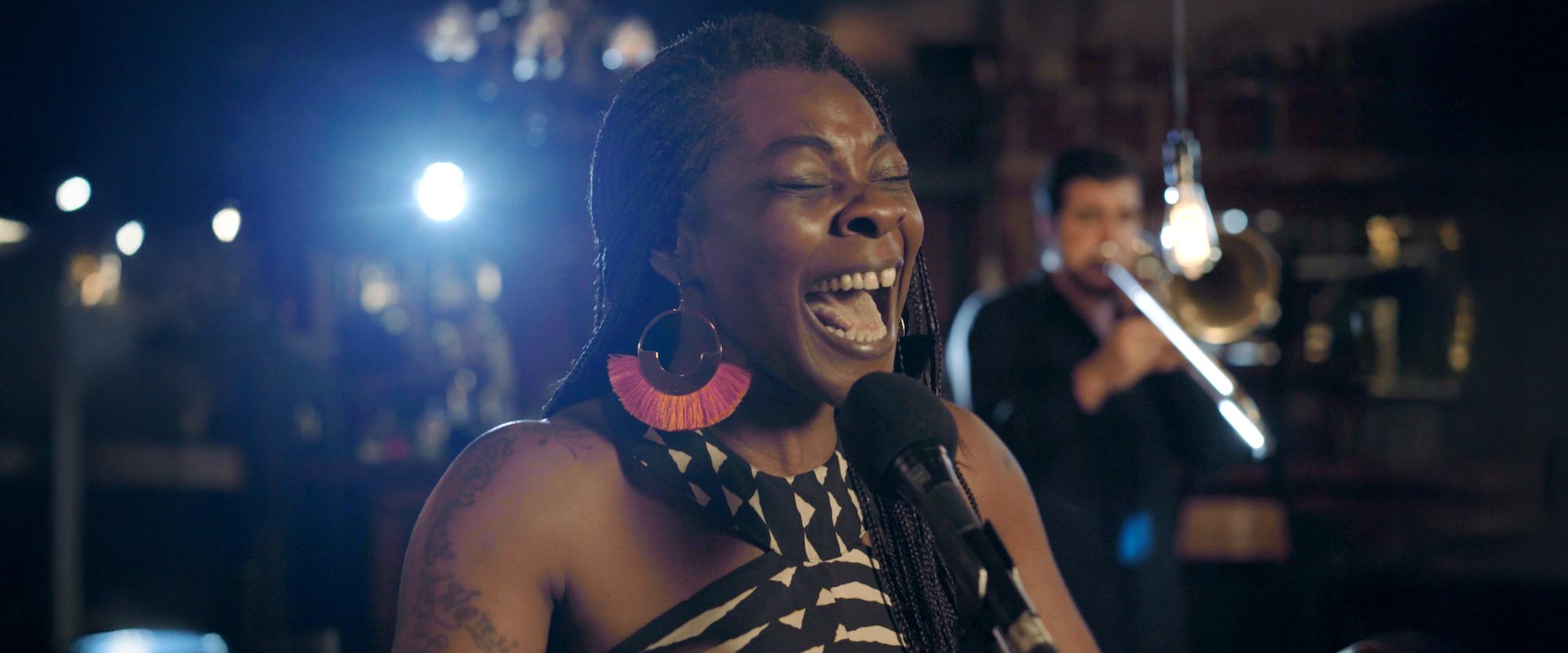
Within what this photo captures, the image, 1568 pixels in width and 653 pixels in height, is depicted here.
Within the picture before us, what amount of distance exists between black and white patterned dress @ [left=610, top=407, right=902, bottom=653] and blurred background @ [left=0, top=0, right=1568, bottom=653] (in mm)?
4138

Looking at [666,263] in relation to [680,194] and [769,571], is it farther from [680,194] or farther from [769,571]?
[769,571]

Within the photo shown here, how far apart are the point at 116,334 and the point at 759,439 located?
9.09 meters

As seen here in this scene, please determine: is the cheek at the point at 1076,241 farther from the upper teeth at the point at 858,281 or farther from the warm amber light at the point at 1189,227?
the upper teeth at the point at 858,281

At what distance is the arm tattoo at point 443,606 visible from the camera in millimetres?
1058

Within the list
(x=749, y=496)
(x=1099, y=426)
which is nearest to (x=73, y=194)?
(x=1099, y=426)

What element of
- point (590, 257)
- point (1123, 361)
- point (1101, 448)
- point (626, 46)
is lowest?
point (1101, 448)

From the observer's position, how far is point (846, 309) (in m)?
1.16

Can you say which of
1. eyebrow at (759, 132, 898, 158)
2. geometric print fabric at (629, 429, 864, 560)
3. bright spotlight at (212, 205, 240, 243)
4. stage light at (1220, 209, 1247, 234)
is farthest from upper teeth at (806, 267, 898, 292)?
stage light at (1220, 209, 1247, 234)

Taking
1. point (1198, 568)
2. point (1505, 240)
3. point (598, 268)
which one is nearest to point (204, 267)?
point (1198, 568)

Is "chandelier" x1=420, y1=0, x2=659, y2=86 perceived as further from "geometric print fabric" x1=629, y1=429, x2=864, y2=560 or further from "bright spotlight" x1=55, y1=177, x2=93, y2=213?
"geometric print fabric" x1=629, y1=429, x2=864, y2=560

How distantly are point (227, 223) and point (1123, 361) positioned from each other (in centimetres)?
495

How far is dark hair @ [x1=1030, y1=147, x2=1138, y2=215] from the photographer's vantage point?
10.5ft

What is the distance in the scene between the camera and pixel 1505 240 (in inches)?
293

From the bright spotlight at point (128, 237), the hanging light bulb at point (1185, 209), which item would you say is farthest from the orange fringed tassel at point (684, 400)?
the bright spotlight at point (128, 237)
